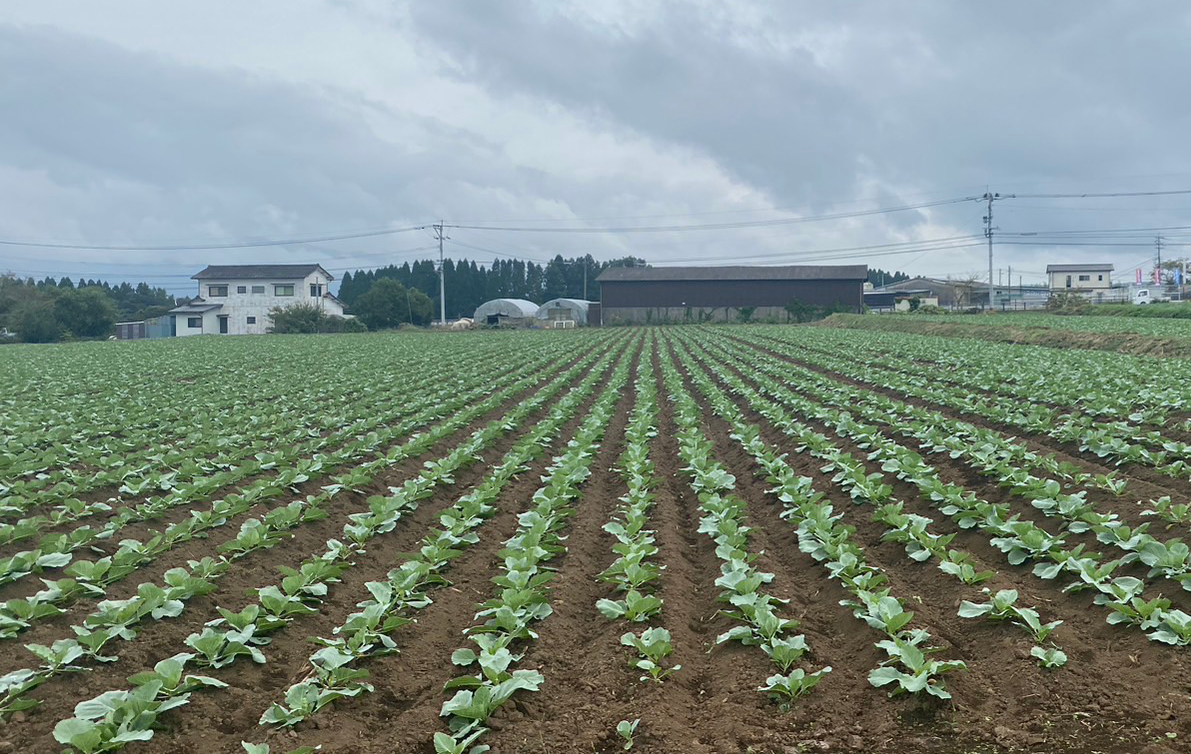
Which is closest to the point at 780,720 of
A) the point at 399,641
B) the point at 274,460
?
the point at 399,641

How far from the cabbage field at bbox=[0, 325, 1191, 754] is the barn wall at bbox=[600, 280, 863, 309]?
68.7 meters

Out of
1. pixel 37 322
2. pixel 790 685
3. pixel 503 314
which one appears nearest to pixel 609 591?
pixel 790 685

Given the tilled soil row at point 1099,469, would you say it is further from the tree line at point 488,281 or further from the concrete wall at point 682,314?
the tree line at point 488,281

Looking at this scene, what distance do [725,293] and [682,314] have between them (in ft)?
15.5

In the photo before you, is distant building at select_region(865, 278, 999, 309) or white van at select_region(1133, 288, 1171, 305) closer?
white van at select_region(1133, 288, 1171, 305)

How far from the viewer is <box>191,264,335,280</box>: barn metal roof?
84312mm

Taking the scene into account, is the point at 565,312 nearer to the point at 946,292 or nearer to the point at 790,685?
the point at 946,292

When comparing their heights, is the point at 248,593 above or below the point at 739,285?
below

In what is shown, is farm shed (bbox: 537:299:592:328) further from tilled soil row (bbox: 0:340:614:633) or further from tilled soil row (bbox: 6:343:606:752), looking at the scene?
tilled soil row (bbox: 6:343:606:752)

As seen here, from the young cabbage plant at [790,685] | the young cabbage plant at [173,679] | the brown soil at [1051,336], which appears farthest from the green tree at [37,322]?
the young cabbage plant at [790,685]

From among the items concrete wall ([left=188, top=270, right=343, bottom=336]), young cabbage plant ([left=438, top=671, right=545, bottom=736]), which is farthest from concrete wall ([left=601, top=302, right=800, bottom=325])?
young cabbage plant ([left=438, top=671, right=545, bottom=736])

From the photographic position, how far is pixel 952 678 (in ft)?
14.3

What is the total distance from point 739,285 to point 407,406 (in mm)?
68172

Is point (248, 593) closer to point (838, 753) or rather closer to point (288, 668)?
point (288, 668)
